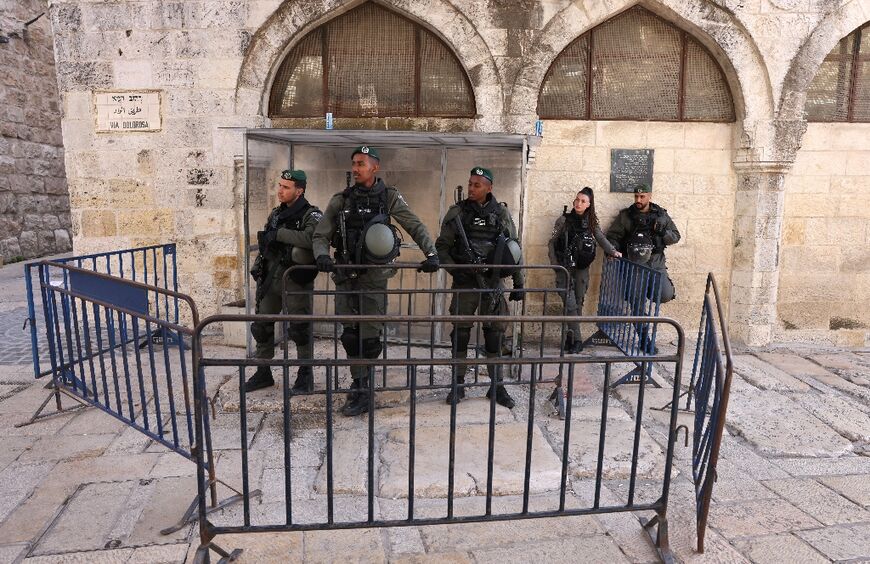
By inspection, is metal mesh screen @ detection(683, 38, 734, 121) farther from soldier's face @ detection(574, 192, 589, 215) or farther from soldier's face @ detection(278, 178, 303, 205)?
soldier's face @ detection(278, 178, 303, 205)

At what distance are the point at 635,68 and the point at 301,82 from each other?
152 inches

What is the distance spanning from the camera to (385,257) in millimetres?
4449

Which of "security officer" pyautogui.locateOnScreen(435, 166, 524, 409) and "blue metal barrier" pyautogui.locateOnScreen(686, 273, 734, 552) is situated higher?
"security officer" pyautogui.locateOnScreen(435, 166, 524, 409)

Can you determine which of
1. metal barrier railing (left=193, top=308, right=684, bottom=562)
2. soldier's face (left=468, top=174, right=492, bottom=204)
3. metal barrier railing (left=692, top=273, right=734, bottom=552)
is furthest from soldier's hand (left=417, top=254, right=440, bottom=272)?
metal barrier railing (left=692, top=273, right=734, bottom=552)

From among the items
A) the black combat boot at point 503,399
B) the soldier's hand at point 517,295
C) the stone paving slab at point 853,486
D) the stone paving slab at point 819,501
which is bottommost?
the stone paving slab at point 853,486

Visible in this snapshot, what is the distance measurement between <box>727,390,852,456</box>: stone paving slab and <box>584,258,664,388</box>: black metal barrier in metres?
0.75

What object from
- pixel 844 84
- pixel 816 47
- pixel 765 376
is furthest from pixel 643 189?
pixel 844 84

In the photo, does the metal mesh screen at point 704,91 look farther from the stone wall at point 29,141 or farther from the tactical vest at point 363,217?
the stone wall at point 29,141

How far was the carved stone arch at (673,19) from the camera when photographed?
6.33 metres

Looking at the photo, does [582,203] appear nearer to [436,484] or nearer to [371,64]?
[371,64]

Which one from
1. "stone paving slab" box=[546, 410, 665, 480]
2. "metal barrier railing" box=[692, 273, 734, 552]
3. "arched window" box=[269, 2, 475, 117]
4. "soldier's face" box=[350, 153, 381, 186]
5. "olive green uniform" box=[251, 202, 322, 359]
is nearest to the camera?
"metal barrier railing" box=[692, 273, 734, 552]

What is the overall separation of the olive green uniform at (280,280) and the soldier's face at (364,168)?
1.71 feet

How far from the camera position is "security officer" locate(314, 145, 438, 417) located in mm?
4387

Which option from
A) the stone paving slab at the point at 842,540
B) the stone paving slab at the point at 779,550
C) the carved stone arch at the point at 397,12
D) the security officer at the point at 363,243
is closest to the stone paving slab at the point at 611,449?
the stone paving slab at the point at 779,550
